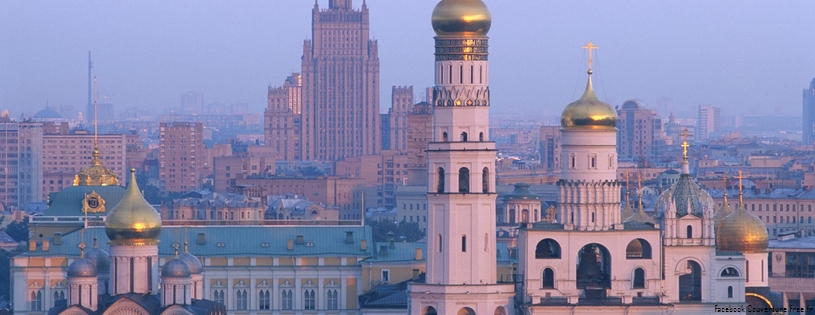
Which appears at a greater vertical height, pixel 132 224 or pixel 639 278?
pixel 132 224

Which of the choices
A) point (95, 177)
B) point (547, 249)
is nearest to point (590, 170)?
point (547, 249)

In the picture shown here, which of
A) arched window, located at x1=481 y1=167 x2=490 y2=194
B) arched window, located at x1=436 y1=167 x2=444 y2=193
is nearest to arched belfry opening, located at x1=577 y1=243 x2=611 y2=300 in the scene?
arched window, located at x1=481 y1=167 x2=490 y2=194

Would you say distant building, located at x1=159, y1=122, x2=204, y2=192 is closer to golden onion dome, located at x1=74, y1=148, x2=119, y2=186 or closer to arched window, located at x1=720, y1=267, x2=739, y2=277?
golden onion dome, located at x1=74, y1=148, x2=119, y2=186

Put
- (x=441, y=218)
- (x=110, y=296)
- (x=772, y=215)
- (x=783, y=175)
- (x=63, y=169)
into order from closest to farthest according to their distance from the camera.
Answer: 1. (x=441, y=218)
2. (x=110, y=296)
3. (x=772, y=215)
4. (x=783, y=175)
5. (x=63, y=169)

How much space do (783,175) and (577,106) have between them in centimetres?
10201

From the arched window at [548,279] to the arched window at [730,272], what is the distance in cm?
395

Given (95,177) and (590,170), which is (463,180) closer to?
(590,170)

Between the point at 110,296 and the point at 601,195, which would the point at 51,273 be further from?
the point at 601,195

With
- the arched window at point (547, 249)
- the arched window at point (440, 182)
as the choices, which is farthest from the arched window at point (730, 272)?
the arched window at point (440, 182)

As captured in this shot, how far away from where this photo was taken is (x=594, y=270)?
2746 inches

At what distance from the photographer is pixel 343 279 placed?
81938 millimetres

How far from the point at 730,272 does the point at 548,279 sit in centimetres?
424

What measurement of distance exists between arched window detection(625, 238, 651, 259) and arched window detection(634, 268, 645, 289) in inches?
12.3

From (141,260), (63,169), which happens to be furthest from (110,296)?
(63,169)
